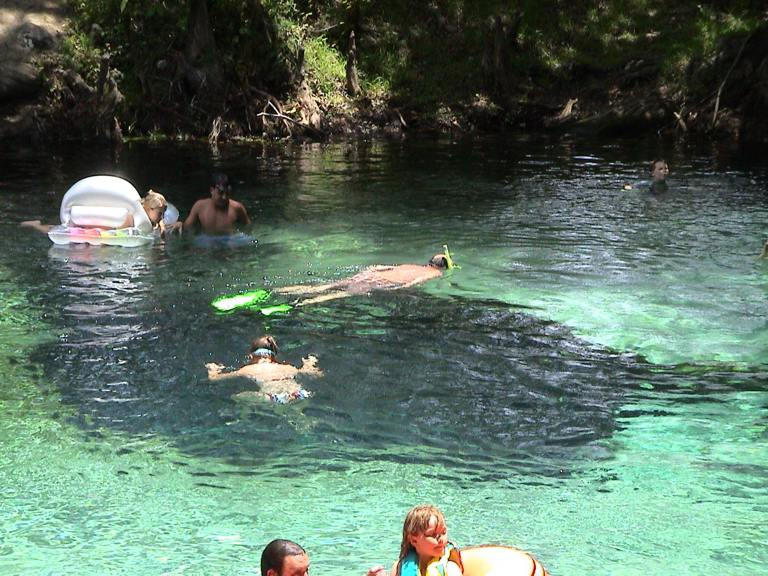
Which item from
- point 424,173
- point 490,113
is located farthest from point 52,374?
point 490,113

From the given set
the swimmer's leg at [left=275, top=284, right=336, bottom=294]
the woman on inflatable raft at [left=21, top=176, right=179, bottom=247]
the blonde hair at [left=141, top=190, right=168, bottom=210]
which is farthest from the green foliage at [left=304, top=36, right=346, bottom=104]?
the swimmer's leg at [left=275, top=284, right=336, bottom=294]

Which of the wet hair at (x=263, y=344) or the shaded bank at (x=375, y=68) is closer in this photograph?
the wet hair at (x=263, y=344)

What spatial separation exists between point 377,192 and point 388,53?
43.0 feet

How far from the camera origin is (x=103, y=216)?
491 inches

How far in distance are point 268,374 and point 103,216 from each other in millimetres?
5774

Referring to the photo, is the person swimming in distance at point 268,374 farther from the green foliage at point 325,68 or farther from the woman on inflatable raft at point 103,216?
the green foliage at point 325,68

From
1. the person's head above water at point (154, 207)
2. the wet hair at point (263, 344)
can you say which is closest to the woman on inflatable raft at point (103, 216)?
the person's head above water at point (154, 207)

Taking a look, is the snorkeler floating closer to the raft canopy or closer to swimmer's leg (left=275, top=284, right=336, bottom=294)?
swimmer's leg (left=275, top=284, right=336, bottom=294)

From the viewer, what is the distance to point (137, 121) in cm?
2453

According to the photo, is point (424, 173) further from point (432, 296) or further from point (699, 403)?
point (699, 403)

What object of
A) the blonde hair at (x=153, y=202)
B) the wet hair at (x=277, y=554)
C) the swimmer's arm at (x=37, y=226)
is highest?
the blonde hair at (x=153, y=202)

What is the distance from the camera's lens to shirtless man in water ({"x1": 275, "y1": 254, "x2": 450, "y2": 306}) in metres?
10.2

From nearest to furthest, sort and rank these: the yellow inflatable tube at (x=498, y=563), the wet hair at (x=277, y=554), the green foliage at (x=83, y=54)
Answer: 1. the wet hair at (x=277, y=554)
2. the yellow inflatable tube at (x=498, y=563)
3. the green foliage at (x=83, y=54)

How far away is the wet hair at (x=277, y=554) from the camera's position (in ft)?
12.5
